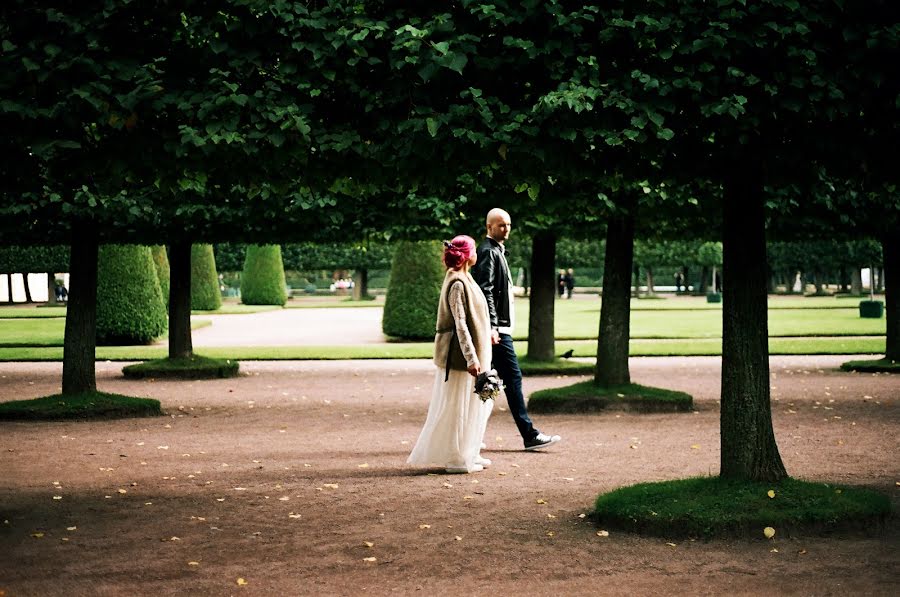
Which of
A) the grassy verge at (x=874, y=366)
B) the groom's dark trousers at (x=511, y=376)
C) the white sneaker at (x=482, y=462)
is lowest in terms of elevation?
the white sneaker at (x=482, y=462)

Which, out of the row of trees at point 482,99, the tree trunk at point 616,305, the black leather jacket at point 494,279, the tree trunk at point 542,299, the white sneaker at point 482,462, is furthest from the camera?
the tree trunk at point 542,299

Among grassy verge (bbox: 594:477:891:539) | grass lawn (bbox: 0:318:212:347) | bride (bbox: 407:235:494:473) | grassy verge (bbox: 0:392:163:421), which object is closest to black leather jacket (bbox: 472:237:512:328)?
bride (bbox: 407:235:494:473)

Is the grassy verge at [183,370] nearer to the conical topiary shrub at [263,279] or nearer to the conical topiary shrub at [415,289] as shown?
the conical topiary shrub at [415,289]

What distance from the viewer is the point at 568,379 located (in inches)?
719

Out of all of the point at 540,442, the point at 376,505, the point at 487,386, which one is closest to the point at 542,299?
the point at 540,442

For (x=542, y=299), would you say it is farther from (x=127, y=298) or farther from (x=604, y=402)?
(x=127, y=298)

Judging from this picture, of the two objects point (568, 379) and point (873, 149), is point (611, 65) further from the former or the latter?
point (568, 379)

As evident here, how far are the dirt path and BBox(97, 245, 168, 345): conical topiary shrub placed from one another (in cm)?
1296

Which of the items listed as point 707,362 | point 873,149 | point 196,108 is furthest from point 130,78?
point 707,362

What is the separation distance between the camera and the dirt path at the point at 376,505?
241 inches

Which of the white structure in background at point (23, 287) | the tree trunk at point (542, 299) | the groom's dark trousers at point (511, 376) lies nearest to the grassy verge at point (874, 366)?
the tree trunk at point (542, 299)

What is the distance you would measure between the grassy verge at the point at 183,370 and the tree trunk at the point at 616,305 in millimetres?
7559

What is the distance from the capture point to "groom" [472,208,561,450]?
408 inches

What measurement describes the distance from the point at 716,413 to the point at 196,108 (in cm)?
852
